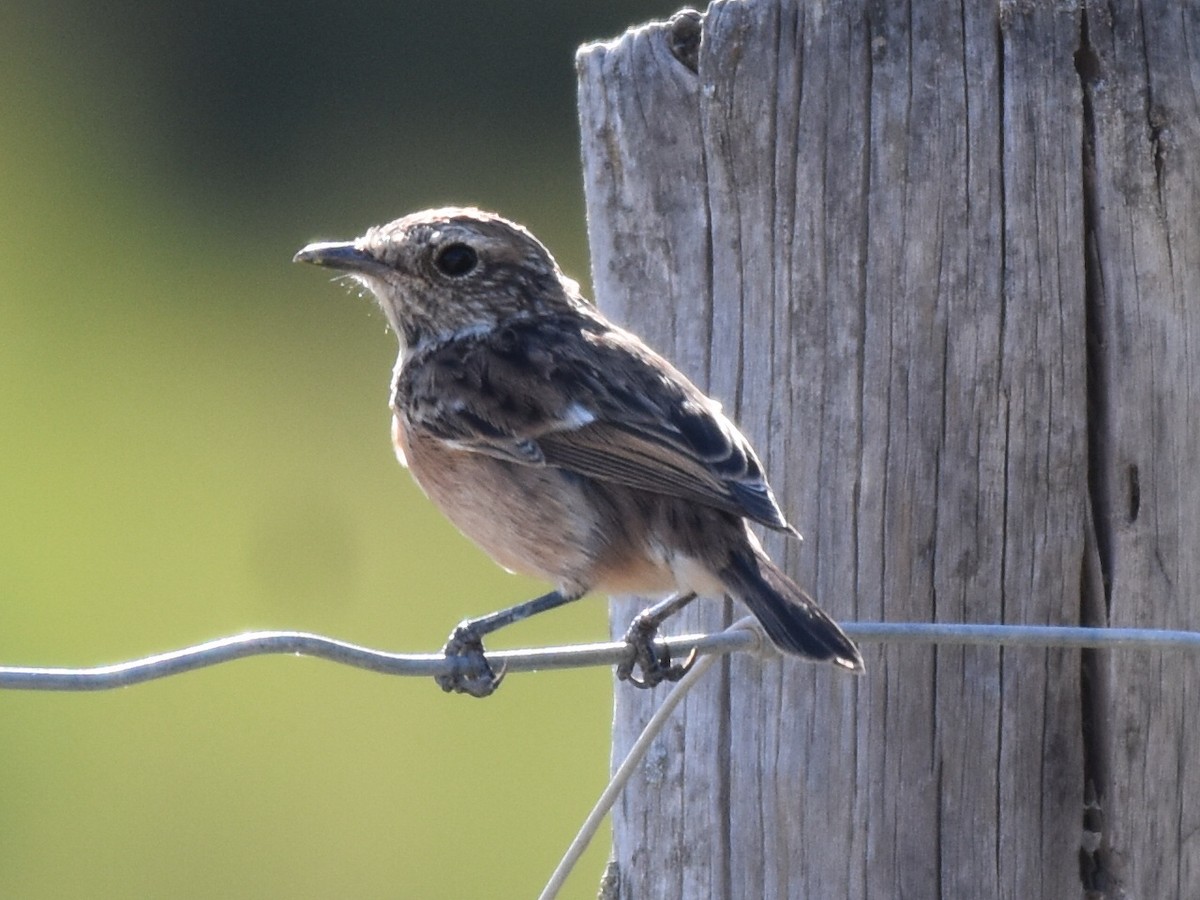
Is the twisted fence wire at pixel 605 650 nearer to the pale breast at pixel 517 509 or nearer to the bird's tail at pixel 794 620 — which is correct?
the bird's tail at pixel 794 620

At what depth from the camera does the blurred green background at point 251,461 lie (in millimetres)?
9586

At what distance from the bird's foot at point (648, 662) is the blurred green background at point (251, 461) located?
17.0 feet

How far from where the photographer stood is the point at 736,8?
3.93m

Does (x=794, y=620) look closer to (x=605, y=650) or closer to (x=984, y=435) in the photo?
(x=605, y=650)

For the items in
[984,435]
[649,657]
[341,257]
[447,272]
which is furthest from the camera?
[447,272]

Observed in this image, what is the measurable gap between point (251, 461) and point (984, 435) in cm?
863

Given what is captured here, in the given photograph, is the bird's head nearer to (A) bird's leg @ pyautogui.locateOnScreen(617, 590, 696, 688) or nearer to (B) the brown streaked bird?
(B) the brown streaked bird

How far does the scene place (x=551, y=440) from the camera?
4.66 meters

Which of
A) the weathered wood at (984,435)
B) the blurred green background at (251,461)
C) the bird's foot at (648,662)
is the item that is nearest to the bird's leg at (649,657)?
the bird's foot at (648,662)

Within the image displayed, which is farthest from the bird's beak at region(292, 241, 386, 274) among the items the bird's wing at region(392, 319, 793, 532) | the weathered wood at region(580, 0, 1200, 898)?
the weathered wood at region(580, 0, 1200, 898)

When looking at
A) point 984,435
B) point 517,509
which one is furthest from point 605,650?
point 517,509

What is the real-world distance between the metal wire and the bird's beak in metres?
1.68

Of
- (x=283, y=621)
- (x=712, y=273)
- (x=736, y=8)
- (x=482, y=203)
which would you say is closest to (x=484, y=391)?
(x=712, y=273)

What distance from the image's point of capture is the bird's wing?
4.25 meters
